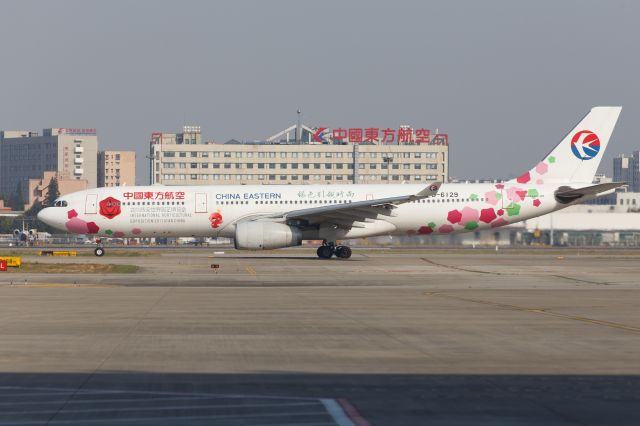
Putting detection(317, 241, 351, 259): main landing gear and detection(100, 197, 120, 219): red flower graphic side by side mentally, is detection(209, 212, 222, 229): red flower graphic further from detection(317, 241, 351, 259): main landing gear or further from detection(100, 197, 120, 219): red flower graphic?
detection(317, 241, 351, 259): main landing gear

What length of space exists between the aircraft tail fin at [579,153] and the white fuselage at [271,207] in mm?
1035

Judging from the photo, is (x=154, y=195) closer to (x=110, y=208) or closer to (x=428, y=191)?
(x=110, y=208)

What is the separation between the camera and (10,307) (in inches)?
998

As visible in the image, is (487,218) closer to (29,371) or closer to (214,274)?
(214,274)

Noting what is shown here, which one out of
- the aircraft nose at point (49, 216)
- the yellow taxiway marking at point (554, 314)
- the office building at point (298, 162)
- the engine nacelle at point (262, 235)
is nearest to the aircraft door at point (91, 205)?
the aircraft nose at point (49, 216)

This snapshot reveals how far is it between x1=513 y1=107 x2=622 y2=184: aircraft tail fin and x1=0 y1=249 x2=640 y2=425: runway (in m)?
22.7

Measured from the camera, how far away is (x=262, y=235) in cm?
5109

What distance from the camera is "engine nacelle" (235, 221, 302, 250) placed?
167 feet

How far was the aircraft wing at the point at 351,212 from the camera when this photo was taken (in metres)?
51.1

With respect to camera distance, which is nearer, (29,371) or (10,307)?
(29,371)

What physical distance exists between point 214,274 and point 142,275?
2.95 meters

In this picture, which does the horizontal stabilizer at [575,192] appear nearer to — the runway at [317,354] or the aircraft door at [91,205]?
the runway at [317,354]
